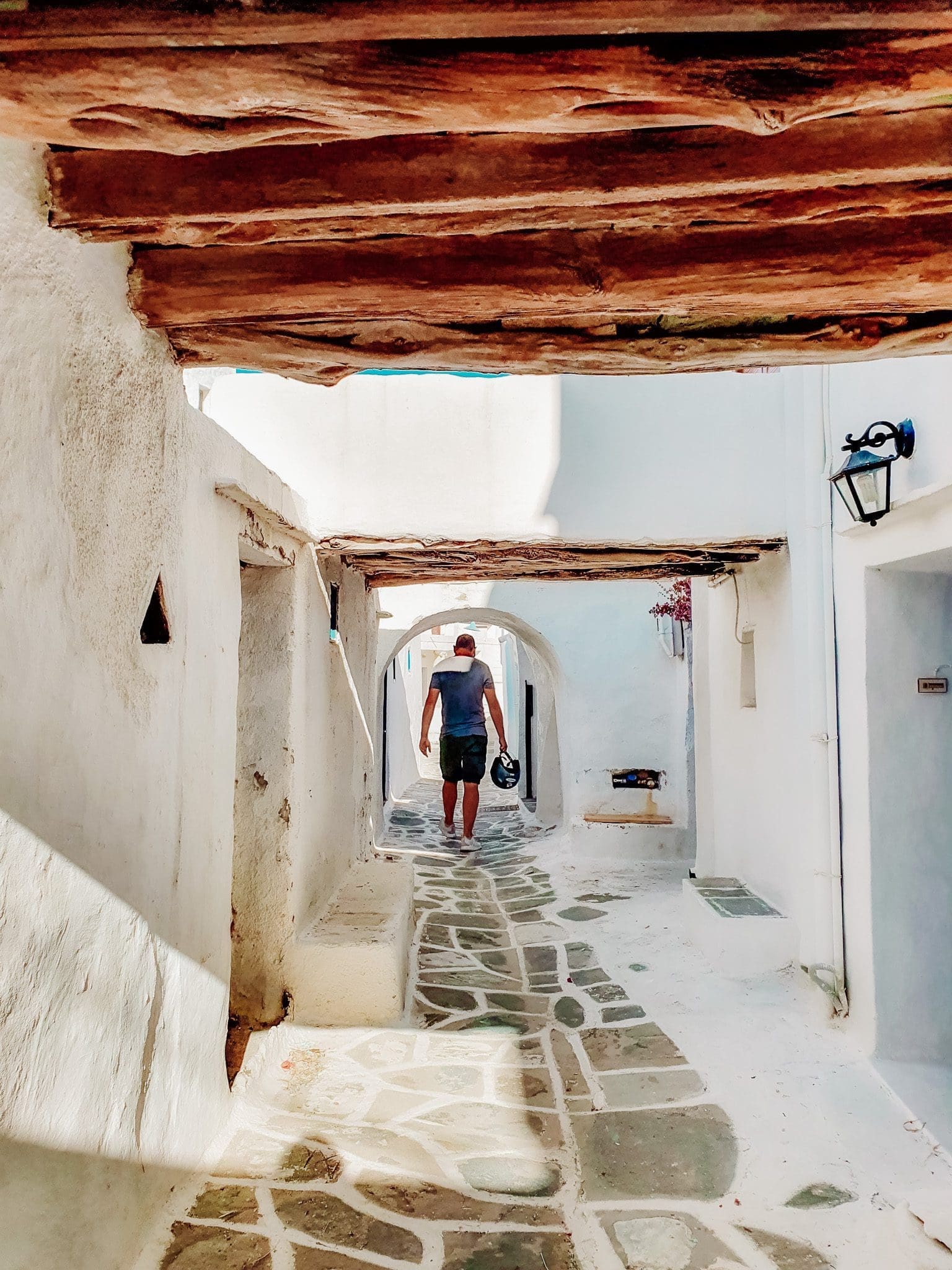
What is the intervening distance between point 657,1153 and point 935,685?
2.39 m

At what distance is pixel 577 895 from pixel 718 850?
4.20 ft

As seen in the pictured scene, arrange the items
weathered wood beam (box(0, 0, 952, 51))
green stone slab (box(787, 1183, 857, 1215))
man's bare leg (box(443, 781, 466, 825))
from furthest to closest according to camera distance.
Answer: man's bare leg (box(443, 781, 466, 825)), green stone slab (box(787, 1183, 857, 1215)), weathered wood beam (box(0, 0, 952, 51))

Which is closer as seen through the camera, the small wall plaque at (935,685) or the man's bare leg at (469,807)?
the small wall plaque at (935,685)

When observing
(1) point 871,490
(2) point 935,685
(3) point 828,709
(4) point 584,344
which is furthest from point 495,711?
(4) point 584,344

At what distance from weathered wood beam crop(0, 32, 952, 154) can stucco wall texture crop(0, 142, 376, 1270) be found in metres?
0.49

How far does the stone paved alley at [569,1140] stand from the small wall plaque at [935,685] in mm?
1734

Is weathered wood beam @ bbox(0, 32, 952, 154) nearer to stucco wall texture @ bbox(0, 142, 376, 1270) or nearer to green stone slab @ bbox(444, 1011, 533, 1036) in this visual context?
stucco wall texture @ bbox(0, 142, 376, 1270)

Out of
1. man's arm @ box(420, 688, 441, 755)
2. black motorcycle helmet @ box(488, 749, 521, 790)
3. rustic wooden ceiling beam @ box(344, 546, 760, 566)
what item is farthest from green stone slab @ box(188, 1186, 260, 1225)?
black motorcycle helmet @ box(488, 749, 521, 790)

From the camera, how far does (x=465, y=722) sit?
989cm

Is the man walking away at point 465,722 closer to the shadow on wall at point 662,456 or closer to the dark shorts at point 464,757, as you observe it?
the dark shorts at point 464,757

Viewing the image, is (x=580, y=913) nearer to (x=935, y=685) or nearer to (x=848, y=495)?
(x=935, y=685)

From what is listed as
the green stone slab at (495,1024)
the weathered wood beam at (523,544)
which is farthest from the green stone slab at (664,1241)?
the weathered wood beam at (523,544)

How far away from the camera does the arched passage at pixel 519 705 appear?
10.3 m

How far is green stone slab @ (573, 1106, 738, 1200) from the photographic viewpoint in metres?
3.06
